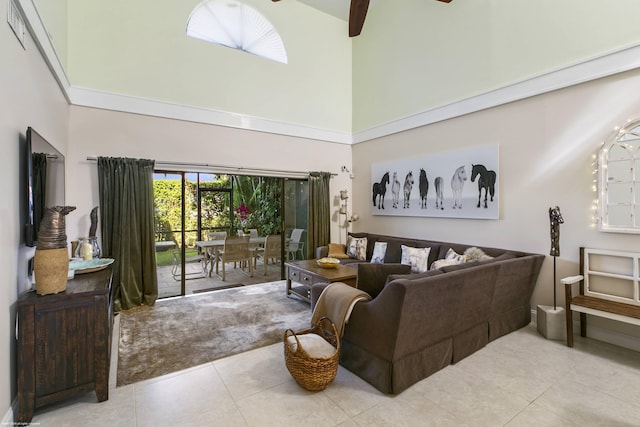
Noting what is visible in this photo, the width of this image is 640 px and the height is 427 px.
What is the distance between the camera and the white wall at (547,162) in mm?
3105

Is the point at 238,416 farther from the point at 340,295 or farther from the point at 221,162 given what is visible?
the point at 221,162

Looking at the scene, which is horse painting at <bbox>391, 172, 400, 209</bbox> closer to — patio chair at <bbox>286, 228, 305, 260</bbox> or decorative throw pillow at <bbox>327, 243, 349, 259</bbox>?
decorative throw pillow at <bbox>327, 243, 349, 259</bbox>

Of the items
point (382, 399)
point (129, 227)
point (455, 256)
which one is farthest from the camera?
point (129, 227)

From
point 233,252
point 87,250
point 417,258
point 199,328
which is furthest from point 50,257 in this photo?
point 417,258

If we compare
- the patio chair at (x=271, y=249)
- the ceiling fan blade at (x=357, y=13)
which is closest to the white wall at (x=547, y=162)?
the ceiling fan blade at (x=357, y=13)

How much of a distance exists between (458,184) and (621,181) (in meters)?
1.75

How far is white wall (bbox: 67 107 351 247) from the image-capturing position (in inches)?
155

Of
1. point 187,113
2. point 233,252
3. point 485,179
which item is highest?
point 187,113

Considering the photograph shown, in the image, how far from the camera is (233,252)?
17.5 ft

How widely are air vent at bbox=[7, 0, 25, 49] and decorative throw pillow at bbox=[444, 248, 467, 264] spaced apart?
4614mm

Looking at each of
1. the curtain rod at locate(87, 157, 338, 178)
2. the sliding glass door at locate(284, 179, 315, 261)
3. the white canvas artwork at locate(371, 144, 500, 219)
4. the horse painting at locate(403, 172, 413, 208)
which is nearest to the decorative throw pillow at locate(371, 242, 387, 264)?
the white canvas artwork at locate(371, 144, 500, 219)

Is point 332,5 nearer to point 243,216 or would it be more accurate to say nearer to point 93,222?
point 243,216

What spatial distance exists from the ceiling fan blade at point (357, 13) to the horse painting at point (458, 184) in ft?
8.33

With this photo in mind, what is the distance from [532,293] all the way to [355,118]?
4.50 metres
